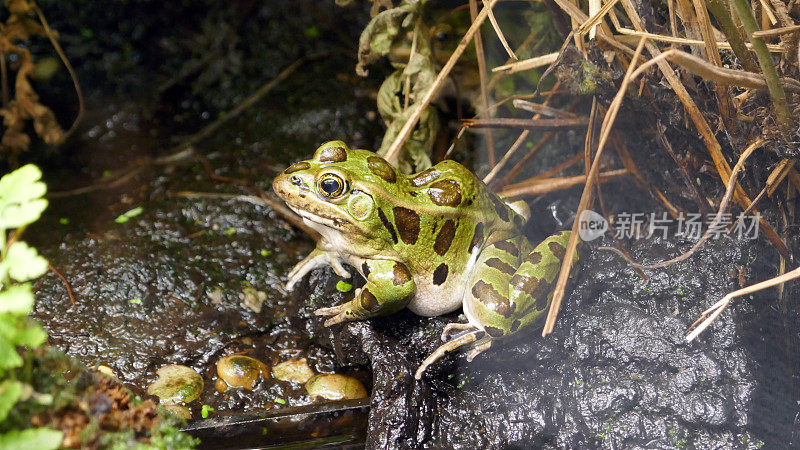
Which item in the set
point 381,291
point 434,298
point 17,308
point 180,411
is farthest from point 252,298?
point 17,308

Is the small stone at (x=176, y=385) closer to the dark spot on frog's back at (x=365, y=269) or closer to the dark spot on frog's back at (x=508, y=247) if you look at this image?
the dark spot on frog's back at (x=365, y=269)

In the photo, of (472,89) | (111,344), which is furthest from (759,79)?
(111,344)

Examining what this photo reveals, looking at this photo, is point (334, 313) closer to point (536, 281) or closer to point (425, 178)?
point (425, 178)

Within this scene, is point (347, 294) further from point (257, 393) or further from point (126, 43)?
point (126, 43)

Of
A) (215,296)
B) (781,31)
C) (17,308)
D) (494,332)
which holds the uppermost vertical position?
(781,31)

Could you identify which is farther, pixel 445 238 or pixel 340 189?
pixel 445 238

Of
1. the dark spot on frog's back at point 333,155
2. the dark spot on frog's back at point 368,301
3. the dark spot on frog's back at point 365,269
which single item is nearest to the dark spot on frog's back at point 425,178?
the dark spot on frog's back at point 333,155
